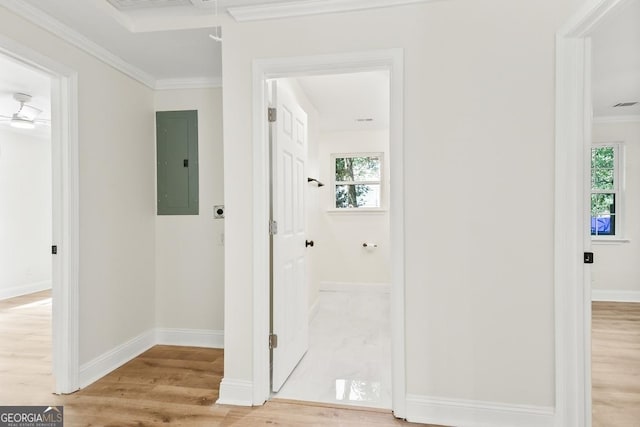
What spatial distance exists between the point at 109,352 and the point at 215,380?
862 mm

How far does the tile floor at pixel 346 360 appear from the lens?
7.37 feet

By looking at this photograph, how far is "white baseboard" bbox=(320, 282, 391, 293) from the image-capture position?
17.0 feet

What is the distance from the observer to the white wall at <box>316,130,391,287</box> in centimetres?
524

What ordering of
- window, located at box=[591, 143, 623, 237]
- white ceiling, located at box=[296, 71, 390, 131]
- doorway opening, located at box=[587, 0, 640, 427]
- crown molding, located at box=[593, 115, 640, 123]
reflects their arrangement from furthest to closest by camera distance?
window, located at box=[591, 143, 623, 237] < crown molding, located at box=[593, 115, 640, 123] < white ceiling, located at box=[296, 71, 390, 131] < doorway opening, located at box=[587, 0, 640, 427]

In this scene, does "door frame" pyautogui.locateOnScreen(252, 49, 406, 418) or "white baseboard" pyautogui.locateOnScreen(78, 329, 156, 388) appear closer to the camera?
"door frame" pyautogui.locateOnScreen(252, 49, 406, 418)

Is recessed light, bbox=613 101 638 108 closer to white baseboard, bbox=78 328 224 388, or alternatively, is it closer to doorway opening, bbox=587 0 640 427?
doorway opening, bbox=587 0 640 427

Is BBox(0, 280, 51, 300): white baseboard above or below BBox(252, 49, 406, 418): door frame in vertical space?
below

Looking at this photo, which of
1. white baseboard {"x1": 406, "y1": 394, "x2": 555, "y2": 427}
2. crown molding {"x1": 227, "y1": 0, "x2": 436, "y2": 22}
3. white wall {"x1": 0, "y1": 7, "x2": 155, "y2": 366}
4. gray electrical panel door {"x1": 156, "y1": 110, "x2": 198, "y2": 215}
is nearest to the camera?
white baseboard {"x1": 406, "y1": 394, "x2": 555, "y2": 427}

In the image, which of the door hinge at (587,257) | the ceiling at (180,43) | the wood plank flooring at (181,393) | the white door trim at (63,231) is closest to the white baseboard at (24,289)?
the wood plank flooring at (181,393)

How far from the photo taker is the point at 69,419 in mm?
1971

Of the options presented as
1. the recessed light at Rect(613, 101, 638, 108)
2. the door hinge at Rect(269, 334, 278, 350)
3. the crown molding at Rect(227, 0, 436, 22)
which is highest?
the recessed light at Rect(613, 101, 638, 108)

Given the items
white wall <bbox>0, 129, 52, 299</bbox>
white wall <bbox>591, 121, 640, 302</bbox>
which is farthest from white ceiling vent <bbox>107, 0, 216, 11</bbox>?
white wall <bbox>591, 121, 640, 302</bbox>

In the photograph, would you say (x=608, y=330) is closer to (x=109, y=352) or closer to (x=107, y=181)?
(x=109, y=352)

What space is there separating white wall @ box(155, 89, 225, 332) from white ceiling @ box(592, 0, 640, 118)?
8.91ft
